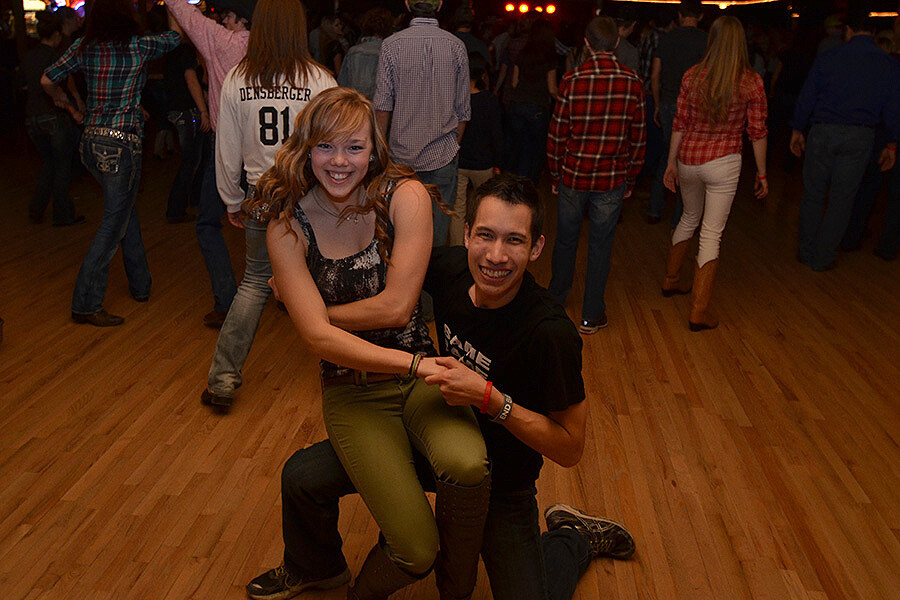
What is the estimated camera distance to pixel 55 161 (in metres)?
5.81

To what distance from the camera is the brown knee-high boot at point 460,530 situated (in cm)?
185

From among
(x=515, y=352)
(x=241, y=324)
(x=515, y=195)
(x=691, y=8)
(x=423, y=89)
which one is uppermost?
(x=691, y=8)

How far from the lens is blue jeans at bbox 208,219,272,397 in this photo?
10.8ft

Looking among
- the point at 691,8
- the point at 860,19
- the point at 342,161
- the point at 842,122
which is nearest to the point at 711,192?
the point at 842,122

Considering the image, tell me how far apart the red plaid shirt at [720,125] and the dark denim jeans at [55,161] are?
14.2 feet

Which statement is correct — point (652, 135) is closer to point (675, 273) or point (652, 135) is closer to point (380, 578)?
point (675, 273)

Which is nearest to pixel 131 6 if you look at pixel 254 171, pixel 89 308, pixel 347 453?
pixel 254 171

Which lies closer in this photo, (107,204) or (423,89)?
(423,89)

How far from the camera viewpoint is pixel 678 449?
3129 millimetres

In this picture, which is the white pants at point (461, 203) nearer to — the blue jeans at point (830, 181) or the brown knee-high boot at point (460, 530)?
the blue jeans at point (830, 181)

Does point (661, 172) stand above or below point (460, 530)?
below

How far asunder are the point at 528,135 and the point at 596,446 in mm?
4297

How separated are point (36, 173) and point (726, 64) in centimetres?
688

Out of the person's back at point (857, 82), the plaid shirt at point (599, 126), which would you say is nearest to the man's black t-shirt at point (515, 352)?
the plaid shirt at point (599, 126)
